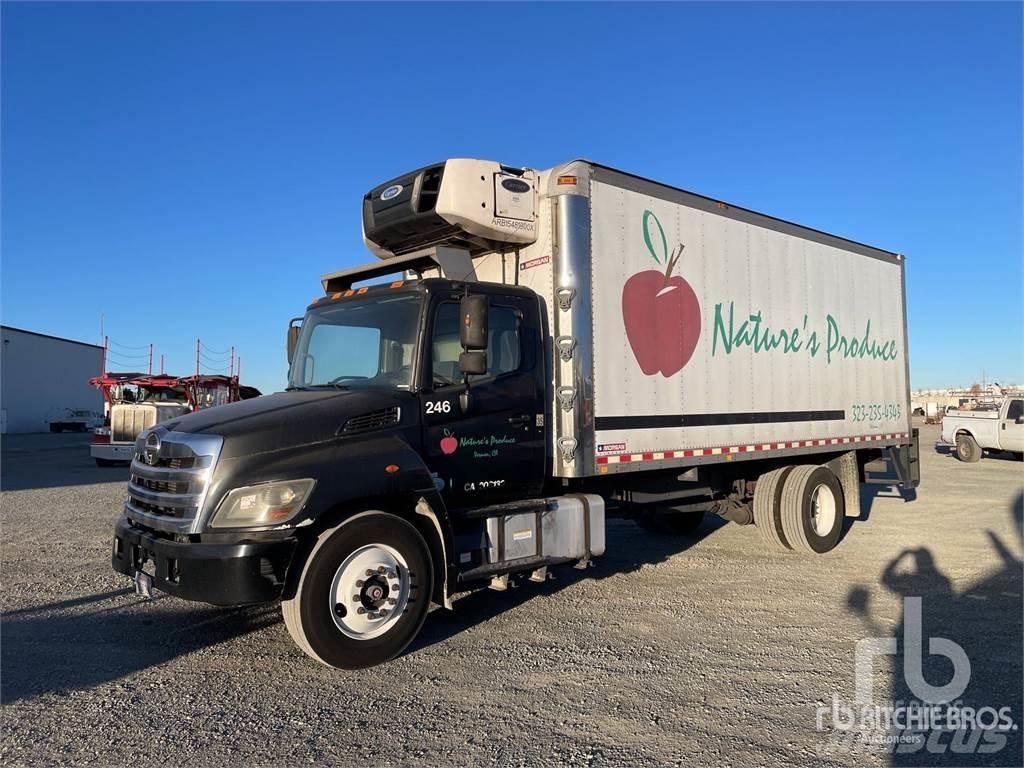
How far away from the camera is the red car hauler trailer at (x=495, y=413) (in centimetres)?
465

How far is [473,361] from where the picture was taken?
5.31m

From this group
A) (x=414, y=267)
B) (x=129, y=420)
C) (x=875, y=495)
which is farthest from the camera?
(x=129, y=420)

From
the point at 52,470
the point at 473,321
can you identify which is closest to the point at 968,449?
the point at 473,321

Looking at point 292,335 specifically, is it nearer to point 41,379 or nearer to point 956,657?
point 956,657

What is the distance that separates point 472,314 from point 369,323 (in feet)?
3.45

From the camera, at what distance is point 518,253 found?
6289 mm

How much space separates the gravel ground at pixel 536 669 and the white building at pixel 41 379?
46.8 metres

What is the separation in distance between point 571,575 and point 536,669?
9.25 ft

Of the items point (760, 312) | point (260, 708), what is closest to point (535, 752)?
point (260, 708)

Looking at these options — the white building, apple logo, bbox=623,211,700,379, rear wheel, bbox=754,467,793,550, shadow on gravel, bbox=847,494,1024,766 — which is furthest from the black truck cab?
the white building

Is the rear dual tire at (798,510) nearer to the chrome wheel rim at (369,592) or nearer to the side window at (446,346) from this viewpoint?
the side window at (446,346)

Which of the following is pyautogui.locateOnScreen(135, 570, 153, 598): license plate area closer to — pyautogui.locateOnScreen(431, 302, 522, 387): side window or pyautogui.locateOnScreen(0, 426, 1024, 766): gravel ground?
pyautogui.locateOnScreen(0, 426, 1024, 766): gravel ground

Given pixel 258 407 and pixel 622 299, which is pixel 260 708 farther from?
pixel 622 299

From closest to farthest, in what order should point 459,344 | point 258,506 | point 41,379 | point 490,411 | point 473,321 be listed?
point 258,506
point 473,321
point 459,344
point 490,411
point 41,379
